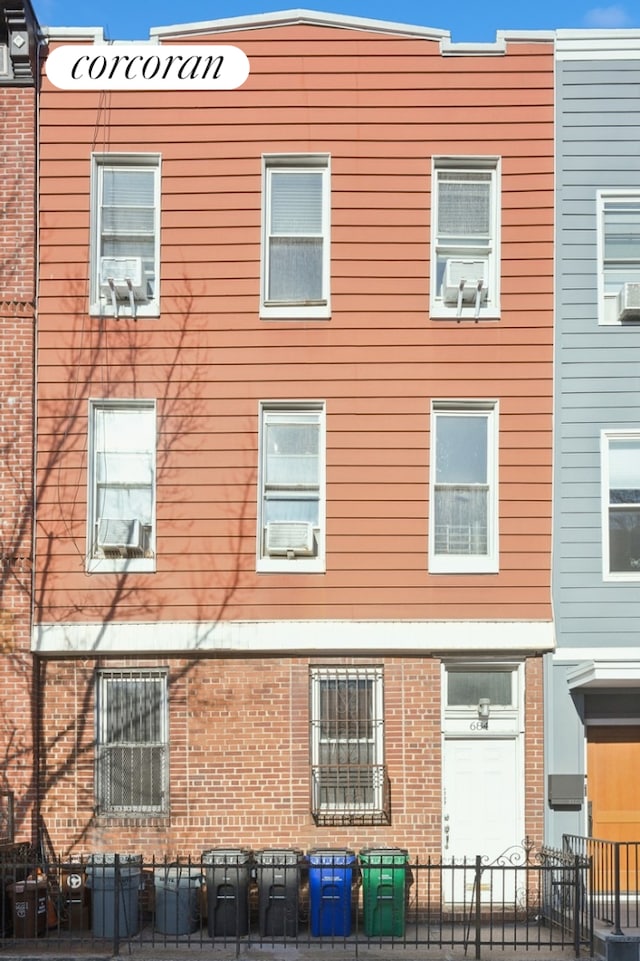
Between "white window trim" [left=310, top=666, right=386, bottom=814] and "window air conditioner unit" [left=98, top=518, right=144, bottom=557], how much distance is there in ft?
8.38

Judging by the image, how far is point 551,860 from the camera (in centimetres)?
1357

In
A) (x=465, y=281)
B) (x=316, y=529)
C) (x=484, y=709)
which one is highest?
(x=465, y=281)

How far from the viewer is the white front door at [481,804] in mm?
14078

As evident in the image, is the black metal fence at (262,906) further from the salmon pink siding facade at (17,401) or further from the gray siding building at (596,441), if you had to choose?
the gray siding building at (596,441)

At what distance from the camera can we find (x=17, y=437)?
571 inches

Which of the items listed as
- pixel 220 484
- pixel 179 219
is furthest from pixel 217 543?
pixel 179 219

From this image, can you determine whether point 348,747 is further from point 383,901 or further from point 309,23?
point 309,23


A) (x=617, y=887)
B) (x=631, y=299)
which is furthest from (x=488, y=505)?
(x=617, y=887)

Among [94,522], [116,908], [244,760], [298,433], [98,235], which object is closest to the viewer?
[116,908]

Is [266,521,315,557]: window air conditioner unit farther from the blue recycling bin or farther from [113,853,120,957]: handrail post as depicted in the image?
[113,853,120,957]: handrail post

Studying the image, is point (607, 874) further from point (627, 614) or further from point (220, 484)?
point (220, 484)

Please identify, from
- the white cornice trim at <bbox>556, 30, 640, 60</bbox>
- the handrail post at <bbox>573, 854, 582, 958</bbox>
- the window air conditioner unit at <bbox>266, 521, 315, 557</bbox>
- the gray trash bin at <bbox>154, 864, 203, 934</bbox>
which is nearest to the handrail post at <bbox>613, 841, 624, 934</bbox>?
the handrail post at <bbox>573, 854, 582, 958</bbox>

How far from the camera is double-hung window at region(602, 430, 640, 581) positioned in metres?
14.4

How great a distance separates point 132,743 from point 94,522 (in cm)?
266
